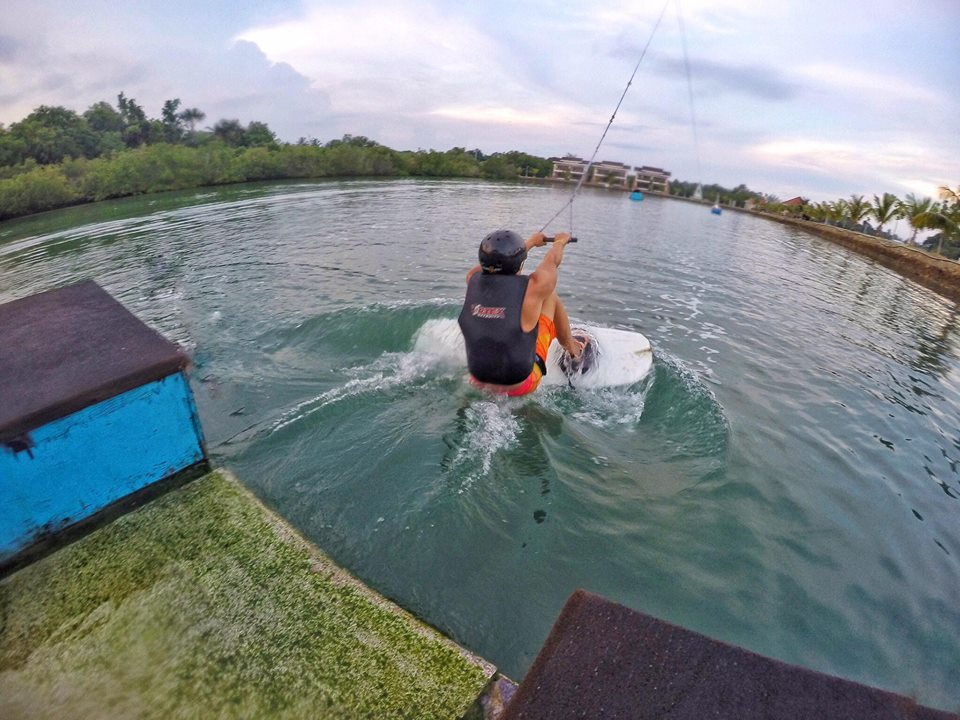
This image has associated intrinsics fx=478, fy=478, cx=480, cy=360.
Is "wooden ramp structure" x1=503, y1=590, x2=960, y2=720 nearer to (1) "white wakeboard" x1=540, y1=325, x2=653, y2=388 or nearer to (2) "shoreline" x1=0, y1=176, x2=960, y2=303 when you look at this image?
(1) "white wakeboard" x1=540, y1=325, x2=653, y2=388

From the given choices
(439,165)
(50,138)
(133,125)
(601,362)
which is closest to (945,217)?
(601,362)

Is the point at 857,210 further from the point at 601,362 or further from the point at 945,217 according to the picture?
the point at 601,362

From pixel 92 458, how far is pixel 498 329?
328 centimetres

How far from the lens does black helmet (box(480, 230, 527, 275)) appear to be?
4.52m

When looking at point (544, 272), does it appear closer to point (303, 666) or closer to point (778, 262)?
point (303, 666)

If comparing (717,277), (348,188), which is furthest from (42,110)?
(717,277)

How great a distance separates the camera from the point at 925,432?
6777mm

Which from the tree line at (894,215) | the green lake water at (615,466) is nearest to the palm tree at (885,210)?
the tree line at (894,215)

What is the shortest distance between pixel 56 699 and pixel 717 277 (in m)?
17.4

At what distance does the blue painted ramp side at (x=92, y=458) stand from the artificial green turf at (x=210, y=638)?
0.25m

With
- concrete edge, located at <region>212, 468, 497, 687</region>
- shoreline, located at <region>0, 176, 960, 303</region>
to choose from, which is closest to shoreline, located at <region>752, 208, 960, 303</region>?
shoreline, located at <region>0, 176, 960, 303</region>

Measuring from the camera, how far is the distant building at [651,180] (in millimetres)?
101688

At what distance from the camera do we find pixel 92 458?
3.29 metres

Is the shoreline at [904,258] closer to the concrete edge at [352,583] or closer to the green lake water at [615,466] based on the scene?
the green lake water at [615,466]
